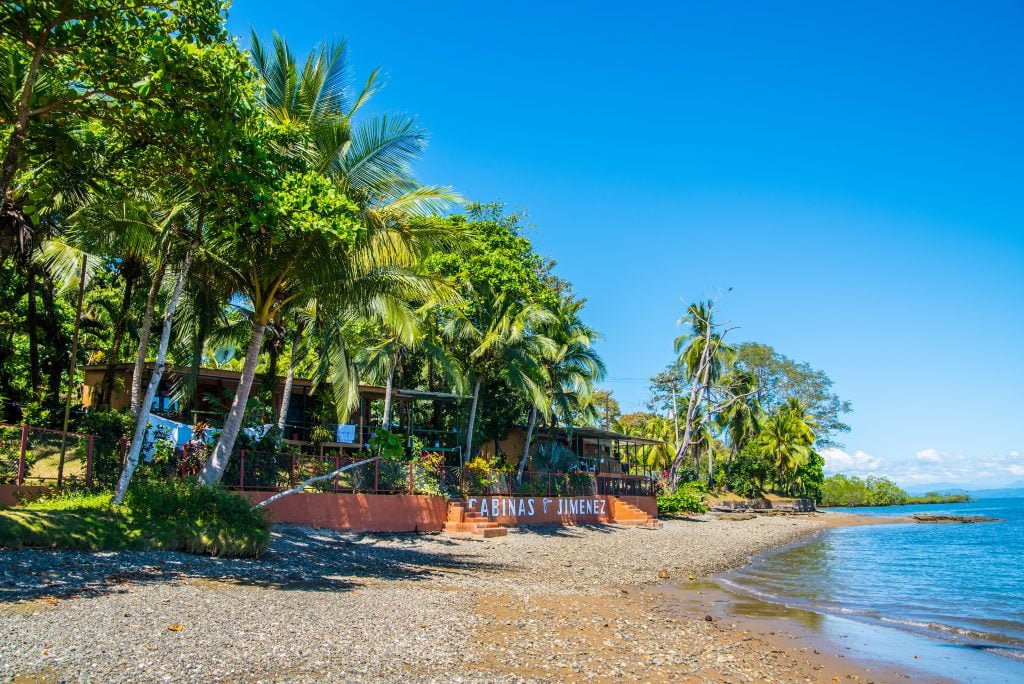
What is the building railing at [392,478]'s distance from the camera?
16703 mm

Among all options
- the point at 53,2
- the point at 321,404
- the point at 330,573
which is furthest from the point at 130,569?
the point at 321,404

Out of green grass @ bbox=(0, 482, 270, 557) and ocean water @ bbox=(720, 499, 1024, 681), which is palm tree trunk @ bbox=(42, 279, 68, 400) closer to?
green grass @ bbox=(0, 482, 270, 557)

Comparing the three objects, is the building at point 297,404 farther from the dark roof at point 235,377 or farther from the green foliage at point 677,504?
the green foliage at point 677,504

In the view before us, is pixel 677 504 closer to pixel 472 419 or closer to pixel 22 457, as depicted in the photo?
pixel 472 419

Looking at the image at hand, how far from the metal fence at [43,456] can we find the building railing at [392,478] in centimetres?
207

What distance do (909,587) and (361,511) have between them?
45.9ft

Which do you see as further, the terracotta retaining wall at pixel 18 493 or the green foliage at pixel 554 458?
the green foliage at pixel 554 458

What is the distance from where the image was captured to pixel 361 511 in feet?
60.7

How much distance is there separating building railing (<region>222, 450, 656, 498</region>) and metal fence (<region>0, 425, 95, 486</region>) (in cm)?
207

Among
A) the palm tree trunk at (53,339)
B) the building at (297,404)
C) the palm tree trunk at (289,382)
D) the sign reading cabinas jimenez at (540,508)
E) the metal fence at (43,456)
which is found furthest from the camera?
the building at (297,404)

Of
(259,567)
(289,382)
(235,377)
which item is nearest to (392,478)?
(289,382)

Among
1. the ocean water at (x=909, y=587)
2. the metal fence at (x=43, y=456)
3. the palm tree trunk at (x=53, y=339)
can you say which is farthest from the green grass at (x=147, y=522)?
the palm tree trunk at (x=53, y=339)

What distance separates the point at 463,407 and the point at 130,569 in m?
16.5

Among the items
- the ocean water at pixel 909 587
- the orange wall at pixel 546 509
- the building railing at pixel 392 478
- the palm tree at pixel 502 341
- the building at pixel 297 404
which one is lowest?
the ocean water at pixel 909 587
